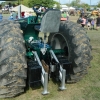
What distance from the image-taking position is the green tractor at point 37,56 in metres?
3.68

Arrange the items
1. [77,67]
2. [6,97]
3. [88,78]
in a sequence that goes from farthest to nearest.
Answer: [88,78]
[77,67]
[6,97]

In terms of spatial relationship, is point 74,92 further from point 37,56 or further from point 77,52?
point 37,56

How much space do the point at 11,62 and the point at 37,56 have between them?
0.90 m

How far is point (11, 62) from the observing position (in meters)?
3.64

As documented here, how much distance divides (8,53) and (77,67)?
171 cm

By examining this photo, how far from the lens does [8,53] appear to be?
3.63 metres

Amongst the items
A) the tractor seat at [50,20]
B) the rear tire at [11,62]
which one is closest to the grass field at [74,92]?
the rear tire at [11,62]

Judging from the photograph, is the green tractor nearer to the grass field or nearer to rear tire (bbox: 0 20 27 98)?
rear tire (bbox: 0 20 27 98)

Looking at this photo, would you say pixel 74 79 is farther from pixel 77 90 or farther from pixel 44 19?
pixel 44 19

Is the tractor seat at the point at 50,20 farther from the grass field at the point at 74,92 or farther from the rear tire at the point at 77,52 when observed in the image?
the grass field at the point at 74,92

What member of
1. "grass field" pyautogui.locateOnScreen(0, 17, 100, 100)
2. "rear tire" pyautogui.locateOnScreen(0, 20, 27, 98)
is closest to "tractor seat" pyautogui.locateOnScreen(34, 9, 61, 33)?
"rear tire" pyautogui.locateOnScreen(0, 20, 27, 98)

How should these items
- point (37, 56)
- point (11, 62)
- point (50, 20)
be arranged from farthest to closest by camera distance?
point (37, 56) < point (50, 20) < point (11, 62)

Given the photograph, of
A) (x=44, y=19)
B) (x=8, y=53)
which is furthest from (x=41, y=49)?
(x=8, y=53)

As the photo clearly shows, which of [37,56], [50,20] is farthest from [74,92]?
[50,20]
